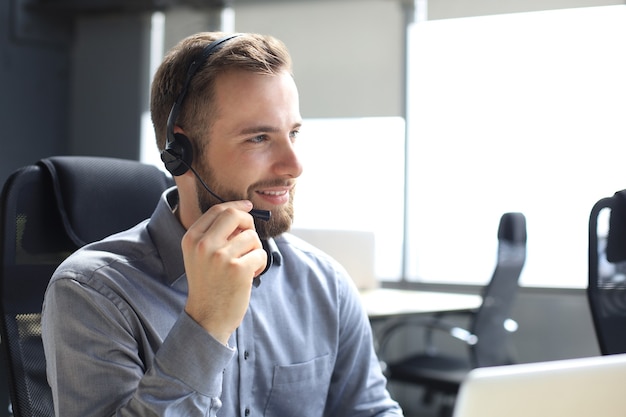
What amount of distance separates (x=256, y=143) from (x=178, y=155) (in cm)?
14

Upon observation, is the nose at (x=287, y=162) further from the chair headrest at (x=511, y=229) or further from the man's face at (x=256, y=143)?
the chair headrest at (x=511, y=229)

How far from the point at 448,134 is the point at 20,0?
3.39 meters

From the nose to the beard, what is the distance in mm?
21

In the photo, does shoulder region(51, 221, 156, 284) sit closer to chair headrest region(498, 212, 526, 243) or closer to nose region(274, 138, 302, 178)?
nose region(274, 138, 302, 178)

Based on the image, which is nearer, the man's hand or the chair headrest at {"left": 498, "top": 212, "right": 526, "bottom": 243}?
the man's hand

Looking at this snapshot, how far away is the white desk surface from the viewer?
10.5 ft

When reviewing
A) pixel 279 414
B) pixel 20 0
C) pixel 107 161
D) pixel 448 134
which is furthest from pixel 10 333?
pixel 20 0

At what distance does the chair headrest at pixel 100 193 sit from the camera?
1.44 m

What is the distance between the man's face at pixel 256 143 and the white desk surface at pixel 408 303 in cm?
192

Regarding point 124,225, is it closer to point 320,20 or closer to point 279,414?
point 279,414

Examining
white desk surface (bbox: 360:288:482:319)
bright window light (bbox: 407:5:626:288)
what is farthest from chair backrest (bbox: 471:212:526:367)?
bright window light (bbox: 407:5:626:288)

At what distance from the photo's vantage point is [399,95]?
16.1 feet

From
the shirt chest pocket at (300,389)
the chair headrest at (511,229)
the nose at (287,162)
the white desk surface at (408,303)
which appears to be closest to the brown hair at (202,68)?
the nose at (287,162)

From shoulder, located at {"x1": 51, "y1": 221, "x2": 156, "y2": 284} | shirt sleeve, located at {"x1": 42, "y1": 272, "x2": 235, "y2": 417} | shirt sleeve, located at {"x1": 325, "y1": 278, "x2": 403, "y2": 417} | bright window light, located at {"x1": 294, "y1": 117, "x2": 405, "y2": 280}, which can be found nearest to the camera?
shirt sleeve, located at {"x1": 42, "y1": 272, "x2": 235, "y2": 417}
